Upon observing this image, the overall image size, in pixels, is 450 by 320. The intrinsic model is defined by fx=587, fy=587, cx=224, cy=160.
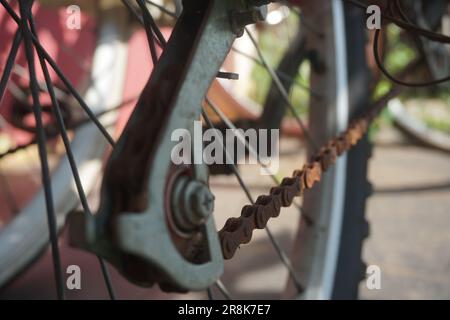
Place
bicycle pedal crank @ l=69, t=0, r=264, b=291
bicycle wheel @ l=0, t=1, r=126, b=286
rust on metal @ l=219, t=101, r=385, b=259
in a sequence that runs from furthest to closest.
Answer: bicycle wheel @ l=0, t=1, r=126, b=286
rust on metal @ l=219, t=101, r=385, b=259
bicycle pedal crank @ l=69, t=0, r=264, b=291

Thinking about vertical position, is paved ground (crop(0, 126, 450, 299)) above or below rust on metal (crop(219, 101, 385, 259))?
below

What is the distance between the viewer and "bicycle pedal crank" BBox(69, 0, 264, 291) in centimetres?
41

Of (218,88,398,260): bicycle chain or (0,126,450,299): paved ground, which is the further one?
(0,126,450,299): paved ground

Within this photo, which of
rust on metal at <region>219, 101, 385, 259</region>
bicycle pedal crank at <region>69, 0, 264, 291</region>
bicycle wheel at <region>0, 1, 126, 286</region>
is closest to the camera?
bicycle pedal crank at <region>69, 0, 264, 291</region>

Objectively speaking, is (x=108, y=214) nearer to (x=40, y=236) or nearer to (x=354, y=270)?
(x=354, y=270)

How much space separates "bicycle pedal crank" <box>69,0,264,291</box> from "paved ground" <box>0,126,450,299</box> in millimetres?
635

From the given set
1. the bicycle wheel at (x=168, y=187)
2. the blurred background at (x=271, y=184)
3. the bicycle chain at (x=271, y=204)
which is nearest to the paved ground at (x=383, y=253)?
the blurred background at (x=271, y=184)

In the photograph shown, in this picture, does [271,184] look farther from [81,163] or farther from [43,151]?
[43,151]

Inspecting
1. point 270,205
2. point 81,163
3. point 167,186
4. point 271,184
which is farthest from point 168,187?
point 271,184

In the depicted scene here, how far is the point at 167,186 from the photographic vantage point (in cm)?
45

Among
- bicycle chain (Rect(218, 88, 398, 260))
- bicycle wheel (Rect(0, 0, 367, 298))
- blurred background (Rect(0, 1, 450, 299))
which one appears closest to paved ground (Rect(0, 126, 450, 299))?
blurred background (Rect(0, 1, 450, 299))

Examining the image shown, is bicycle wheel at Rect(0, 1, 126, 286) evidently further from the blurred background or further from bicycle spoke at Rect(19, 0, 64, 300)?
bicycle spoke at Rect(19, 0, 64, 300)

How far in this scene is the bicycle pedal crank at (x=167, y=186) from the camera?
0.41 meters
